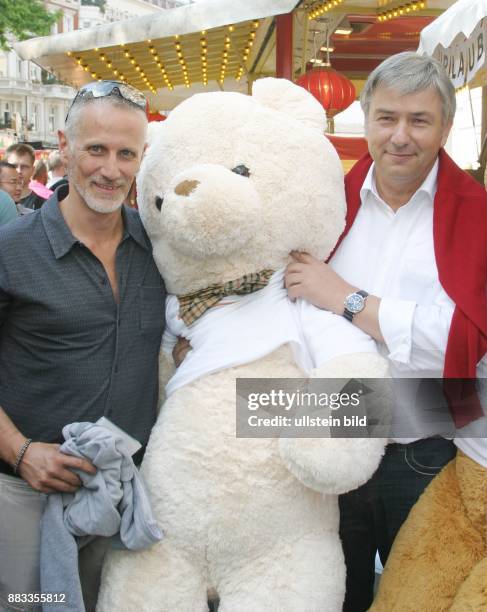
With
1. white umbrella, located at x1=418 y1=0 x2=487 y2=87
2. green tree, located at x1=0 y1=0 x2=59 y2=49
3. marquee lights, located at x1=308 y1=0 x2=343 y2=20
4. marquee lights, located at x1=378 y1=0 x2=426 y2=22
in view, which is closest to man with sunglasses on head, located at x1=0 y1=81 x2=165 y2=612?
white umbrella, located at x1=418 y1=0 x2=487 y2=87

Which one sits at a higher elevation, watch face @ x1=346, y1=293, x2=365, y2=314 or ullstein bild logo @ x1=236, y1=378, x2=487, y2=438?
watch face @ x1=346, y1=293, x2=365, y2=314

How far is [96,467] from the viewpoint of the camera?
70.0 inches

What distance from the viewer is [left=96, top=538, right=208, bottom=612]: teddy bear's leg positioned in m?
1.77

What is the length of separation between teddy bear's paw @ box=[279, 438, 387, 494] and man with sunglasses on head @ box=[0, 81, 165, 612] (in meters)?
0.50

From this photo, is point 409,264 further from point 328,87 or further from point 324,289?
point 328,87

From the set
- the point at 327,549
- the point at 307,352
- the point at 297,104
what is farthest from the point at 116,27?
the point at 327,549

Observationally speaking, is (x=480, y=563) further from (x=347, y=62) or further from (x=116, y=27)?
(x=347, y=62)

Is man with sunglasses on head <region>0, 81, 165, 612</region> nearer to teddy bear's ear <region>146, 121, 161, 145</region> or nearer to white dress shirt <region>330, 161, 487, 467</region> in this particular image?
teddy bear's ear <region>146, 121, 161, 145</region>

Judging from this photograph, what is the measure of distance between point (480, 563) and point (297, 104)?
4.50 feet

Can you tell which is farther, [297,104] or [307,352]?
[297,104]

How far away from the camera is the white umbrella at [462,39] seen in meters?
2.57

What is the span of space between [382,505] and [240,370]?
698mm

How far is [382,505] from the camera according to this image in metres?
Answer: 2.15

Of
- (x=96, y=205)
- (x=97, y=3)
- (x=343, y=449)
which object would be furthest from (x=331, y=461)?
(x=97, y=3)
